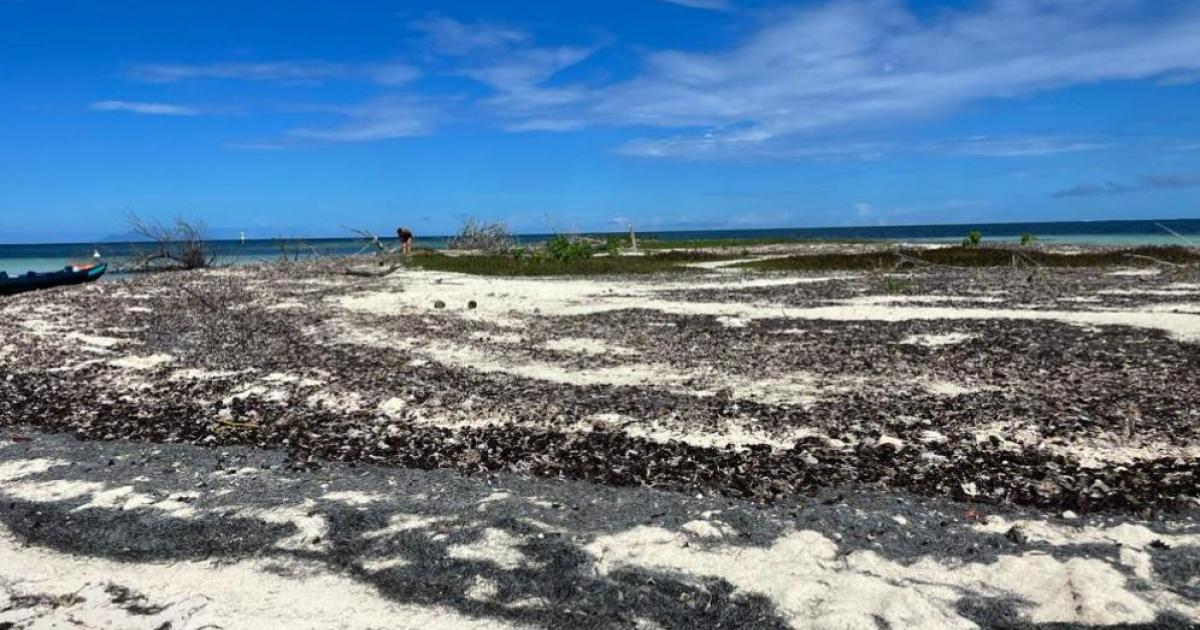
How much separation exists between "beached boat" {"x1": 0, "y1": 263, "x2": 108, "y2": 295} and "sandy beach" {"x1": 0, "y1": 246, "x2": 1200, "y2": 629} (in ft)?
71.9

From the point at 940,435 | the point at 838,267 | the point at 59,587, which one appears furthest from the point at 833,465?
the point at 838,267

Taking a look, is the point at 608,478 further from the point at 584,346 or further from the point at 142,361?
the point at 142,361

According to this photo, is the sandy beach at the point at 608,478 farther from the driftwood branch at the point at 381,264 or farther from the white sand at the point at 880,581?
the driftwood branch at the point at 381,264

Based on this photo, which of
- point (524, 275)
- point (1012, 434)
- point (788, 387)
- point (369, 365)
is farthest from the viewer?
point (524, 275)

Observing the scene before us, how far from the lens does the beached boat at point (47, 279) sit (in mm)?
35094

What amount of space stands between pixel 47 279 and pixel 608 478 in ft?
124

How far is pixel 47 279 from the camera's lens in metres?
36.7

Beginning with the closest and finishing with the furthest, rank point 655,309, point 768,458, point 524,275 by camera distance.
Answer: point 768,458
point 655,309
point 524,275

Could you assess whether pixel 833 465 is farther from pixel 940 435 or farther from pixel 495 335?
pixel 495 335

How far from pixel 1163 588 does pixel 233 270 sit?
3940 cm

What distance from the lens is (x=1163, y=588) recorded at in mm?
5641

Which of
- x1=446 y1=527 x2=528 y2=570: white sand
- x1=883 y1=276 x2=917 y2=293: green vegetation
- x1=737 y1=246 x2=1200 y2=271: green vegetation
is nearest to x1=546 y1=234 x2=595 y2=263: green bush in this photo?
x1=737 y1=246 x2=1200 y2=271: green vegetation

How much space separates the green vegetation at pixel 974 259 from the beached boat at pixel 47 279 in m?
32.0

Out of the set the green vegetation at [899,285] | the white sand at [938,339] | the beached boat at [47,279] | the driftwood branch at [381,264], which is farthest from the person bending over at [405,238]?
the white sand at [938,339]
